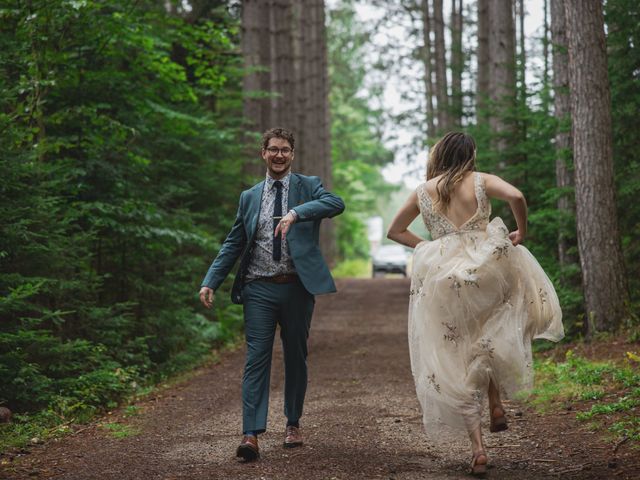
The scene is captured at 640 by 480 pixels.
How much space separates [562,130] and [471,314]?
624cm

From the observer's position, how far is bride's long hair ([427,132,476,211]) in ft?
18.6

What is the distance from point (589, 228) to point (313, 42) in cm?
2541

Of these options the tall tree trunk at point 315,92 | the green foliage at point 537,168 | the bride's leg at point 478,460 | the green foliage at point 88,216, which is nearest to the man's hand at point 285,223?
the bride's leg at point 478,460

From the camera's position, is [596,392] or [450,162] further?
[596,392]

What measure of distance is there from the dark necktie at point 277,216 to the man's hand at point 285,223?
21cm

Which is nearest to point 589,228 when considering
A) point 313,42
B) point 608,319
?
point 608,319

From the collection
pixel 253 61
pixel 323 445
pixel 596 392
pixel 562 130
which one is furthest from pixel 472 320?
pixel 253 61

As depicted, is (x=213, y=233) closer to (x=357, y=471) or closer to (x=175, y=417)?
(x=175, y=417)

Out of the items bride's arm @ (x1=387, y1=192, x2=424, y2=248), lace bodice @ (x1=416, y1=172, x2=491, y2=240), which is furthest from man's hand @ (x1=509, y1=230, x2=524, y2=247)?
bride's arm @ (x1=387, y1=192, x2=424, y2=248)

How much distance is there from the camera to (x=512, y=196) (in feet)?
18.2

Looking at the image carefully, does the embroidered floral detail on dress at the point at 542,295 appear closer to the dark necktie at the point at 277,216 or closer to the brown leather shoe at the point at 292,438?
the dark necktie at the point at 277,216

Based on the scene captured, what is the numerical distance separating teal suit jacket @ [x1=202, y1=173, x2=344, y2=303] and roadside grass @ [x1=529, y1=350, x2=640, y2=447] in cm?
252

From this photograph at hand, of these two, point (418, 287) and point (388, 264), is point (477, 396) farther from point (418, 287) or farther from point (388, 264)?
point (388, 264)

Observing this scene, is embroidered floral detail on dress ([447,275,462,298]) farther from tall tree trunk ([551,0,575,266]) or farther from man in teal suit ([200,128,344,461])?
tall tree trunk ([551,0,575,266])
